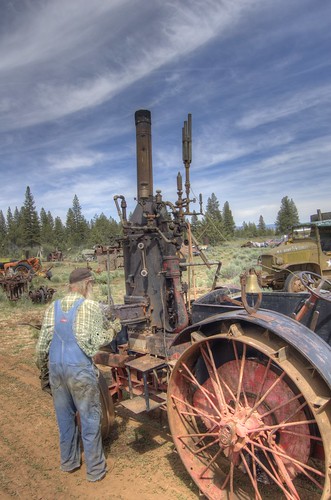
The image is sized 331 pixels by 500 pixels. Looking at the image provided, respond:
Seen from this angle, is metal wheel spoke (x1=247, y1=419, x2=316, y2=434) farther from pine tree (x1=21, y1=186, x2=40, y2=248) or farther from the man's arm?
pine tree (x1=21, y1=186, x2=40, y2=248)

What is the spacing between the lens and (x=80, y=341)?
3.48 metres

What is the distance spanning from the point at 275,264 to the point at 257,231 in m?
88.2

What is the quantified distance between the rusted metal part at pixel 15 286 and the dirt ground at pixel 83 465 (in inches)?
395

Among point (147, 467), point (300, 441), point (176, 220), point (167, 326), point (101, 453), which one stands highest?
point (176, 220)

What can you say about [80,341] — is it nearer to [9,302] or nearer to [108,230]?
[9,302]

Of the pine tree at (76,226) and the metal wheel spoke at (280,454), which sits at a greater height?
the pine tree at (76,226)

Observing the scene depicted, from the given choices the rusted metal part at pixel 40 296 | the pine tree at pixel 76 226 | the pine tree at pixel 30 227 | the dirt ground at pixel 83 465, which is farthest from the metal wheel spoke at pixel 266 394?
the pine tree at pixel 76 226

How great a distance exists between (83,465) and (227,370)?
2128 mm

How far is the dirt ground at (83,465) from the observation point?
3.51m

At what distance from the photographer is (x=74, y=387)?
349 cm

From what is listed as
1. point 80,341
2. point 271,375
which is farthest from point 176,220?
point 271,375

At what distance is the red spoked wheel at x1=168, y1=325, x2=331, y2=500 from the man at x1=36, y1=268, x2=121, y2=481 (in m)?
0.84

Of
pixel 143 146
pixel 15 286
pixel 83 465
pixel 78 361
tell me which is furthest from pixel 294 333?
pixel 15 286

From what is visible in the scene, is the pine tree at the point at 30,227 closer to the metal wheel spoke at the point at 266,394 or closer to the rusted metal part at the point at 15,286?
the rusted metal part at the point at 15,286
